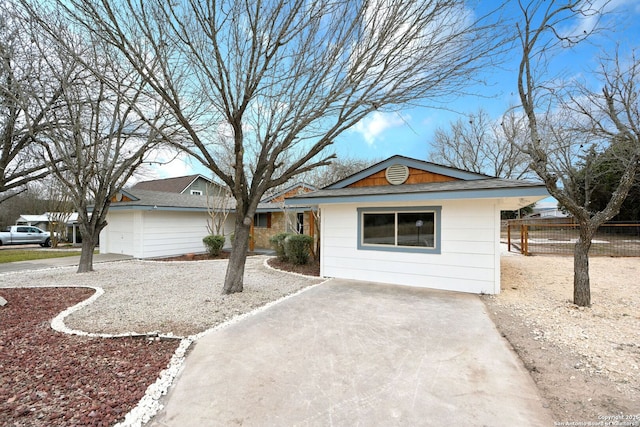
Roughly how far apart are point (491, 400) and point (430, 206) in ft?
14.8

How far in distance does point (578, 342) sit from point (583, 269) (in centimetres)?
212

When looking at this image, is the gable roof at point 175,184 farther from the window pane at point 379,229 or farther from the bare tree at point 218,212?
the window pane at point 379,229

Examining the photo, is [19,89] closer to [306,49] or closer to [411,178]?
[306,49]

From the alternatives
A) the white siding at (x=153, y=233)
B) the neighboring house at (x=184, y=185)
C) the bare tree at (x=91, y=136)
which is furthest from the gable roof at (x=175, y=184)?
the bare tree at (x=91, y=136)

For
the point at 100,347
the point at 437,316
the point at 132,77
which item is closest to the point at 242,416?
the point at 100,347

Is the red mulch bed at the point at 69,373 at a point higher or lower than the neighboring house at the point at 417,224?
lower

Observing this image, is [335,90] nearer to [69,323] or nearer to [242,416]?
[242,416]

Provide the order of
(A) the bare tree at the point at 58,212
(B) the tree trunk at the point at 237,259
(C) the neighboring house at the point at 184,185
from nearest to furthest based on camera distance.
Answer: (B) the tree trunk at the point at 237,259 → (A) the bare tree at the point at 58,212 → (C) the neighboring house at the point at 184,185

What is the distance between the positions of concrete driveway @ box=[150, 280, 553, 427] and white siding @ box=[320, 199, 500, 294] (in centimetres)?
166

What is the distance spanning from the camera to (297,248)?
8.95 metres

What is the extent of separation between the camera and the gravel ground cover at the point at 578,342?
90.1 inches

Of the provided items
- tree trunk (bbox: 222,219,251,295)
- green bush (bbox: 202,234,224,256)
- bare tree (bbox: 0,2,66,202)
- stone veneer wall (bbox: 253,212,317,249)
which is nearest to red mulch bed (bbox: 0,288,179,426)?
tree trunk (bbox: 222,219,251,295)

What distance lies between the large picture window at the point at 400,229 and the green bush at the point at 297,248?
8.14ft

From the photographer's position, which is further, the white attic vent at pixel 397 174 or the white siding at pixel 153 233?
the white siding at pixel 153 233
